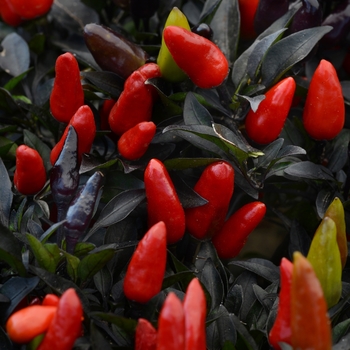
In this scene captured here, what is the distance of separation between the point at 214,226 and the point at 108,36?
1.26 feet

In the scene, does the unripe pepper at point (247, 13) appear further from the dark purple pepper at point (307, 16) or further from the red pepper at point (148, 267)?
the red pepper at point (148, 267)

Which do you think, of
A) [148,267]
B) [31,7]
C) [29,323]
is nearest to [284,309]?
[148,267]

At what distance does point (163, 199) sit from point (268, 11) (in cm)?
48

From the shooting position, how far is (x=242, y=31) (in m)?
1.19

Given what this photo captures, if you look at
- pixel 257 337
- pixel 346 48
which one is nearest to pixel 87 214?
pixel 257 337

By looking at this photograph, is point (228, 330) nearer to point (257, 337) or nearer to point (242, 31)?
point (257, 337)

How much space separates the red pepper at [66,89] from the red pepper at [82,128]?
0.07 meters

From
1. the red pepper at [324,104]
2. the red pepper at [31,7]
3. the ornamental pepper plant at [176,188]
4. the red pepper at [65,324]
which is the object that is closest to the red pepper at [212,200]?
the ornamental pepper plant at [176,188]

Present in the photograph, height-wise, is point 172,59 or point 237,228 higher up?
point 172,59

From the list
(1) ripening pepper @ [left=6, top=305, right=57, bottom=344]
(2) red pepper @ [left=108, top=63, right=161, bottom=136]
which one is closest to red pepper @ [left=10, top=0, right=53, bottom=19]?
(2) red pepper @ [left=108, top=63, right=161, bottom=136]

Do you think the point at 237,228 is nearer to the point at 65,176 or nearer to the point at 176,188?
the point at 176,188

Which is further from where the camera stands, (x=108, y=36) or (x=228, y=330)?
(x=108, y=36)

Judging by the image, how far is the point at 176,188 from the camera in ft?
2.90

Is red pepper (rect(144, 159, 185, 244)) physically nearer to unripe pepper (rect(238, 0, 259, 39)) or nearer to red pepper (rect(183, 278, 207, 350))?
red pepper (rect(183, 278, 207, 350))
